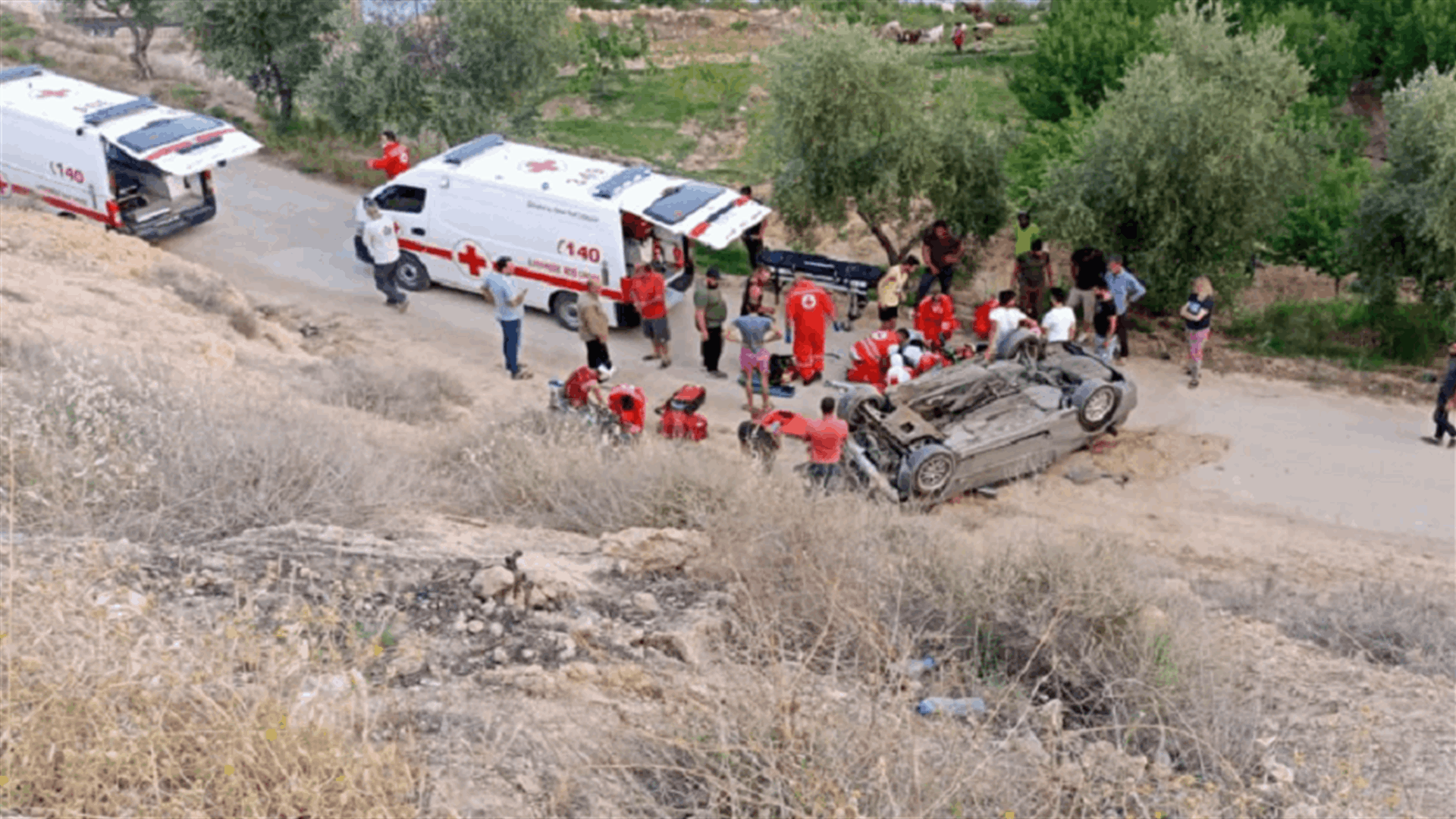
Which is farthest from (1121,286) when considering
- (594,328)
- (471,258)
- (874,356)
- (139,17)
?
(139,17)

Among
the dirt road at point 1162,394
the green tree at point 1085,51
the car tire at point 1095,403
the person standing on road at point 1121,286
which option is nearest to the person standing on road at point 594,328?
the dirt road at point 1162,394

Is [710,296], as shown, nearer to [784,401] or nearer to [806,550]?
[784,401]

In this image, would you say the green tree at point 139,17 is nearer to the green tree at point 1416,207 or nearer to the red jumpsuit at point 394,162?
the red jumpsuit at point 394,162

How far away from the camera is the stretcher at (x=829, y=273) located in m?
16.7

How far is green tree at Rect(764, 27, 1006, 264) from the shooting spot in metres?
16.5

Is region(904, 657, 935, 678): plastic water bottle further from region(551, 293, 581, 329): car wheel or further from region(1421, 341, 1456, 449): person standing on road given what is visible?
region(551, 293, 581, 329): car wheel

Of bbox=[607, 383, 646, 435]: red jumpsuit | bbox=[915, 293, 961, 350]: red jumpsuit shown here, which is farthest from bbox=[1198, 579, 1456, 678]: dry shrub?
bbox=[915, 293, 961, 350]: red jumpsuit

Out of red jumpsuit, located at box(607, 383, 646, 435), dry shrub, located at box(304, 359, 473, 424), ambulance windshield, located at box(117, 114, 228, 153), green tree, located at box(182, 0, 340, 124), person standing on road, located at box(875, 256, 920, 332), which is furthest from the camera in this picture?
green tree, located at box(182, 0, 340, 124)

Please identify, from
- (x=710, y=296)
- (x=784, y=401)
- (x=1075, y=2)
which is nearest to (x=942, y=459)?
(x=784, y=401)

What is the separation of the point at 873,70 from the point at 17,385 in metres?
10.2

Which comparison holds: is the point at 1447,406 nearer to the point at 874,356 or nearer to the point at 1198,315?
the point at 1198,315

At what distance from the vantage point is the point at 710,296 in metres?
15.0

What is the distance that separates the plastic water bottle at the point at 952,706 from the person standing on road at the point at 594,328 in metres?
8.05

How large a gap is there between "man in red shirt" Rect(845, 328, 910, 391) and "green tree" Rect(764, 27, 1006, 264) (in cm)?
245
